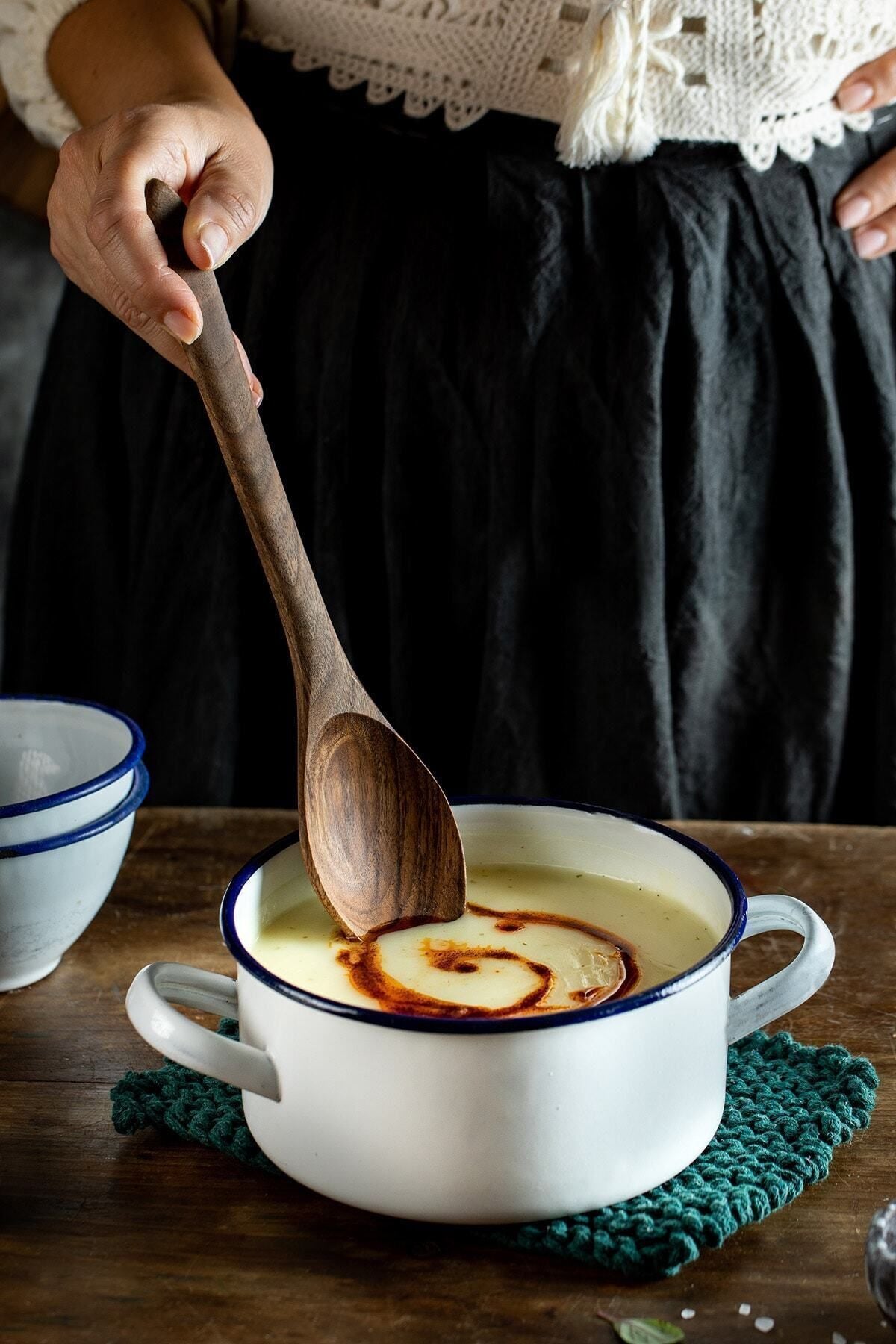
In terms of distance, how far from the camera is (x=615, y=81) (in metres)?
0.83

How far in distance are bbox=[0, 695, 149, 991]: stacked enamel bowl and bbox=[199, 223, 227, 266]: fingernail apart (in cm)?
25

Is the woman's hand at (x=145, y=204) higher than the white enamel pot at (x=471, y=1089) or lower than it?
→ higher

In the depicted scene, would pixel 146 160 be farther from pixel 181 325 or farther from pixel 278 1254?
pixel 278 1254

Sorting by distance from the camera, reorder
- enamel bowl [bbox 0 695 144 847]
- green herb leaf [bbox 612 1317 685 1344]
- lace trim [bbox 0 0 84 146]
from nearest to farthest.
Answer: green herb leaf [bbox 612 1317 685 1344] < enamel bowl [bbox 0 695 144 847] < lace trim [bbox 0 0 84 146]

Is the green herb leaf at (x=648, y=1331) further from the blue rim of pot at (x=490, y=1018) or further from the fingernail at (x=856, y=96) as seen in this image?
the fingernail at (x=856, y=96)

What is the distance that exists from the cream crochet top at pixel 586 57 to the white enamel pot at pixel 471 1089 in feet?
1.82

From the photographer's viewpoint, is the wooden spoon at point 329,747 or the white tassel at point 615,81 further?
the white tassel at point 615,81

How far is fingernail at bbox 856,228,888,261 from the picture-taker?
969 millimetres

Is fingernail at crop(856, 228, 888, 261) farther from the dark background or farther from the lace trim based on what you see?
the dark background

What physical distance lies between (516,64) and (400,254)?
152 mm

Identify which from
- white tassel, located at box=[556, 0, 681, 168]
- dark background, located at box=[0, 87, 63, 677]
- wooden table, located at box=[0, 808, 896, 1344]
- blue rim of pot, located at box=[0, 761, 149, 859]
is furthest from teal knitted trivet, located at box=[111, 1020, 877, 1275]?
dark background, located at box=[0, 87, 63, 677]

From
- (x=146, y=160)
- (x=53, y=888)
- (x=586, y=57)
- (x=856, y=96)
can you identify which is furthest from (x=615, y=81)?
(x=53, y=888)

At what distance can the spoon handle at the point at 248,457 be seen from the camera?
1.91 feet

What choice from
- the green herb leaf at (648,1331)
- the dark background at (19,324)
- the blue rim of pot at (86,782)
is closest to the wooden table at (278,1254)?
the green herb leaf at (648,1331)
